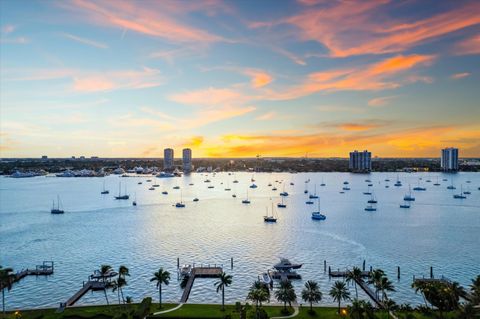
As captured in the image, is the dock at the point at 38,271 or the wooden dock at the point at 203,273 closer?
the wooden dock at the point at 203,273

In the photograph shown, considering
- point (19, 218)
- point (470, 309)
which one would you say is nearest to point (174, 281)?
point (470, 309)

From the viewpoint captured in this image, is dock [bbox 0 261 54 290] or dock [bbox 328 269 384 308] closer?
dock [bbox 328 269 384 308]

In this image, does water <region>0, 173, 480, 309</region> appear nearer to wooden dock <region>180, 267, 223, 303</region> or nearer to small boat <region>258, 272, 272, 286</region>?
wooden dock <region>180, 267, 223, 303</region>

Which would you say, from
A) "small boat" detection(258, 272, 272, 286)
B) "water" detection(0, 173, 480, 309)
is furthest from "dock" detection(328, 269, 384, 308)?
"small boat" detection(258, 272, 272, 286)

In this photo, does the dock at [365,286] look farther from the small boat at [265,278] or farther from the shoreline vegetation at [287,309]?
the small boat at [265,278]

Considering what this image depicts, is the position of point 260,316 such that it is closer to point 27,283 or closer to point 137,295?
point 137,295

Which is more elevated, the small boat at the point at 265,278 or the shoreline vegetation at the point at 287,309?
the shoreline vegetation at the point at 287,309

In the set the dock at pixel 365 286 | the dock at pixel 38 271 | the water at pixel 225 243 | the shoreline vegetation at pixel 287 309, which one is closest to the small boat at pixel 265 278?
the water at pixel 225 243

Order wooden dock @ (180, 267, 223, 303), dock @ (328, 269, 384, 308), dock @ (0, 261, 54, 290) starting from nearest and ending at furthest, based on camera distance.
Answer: dock @ (328, 269, 384, 308) → wooden dock @ (180, 267, 223, 303) → dock @ (0, 261, 54, 290)
